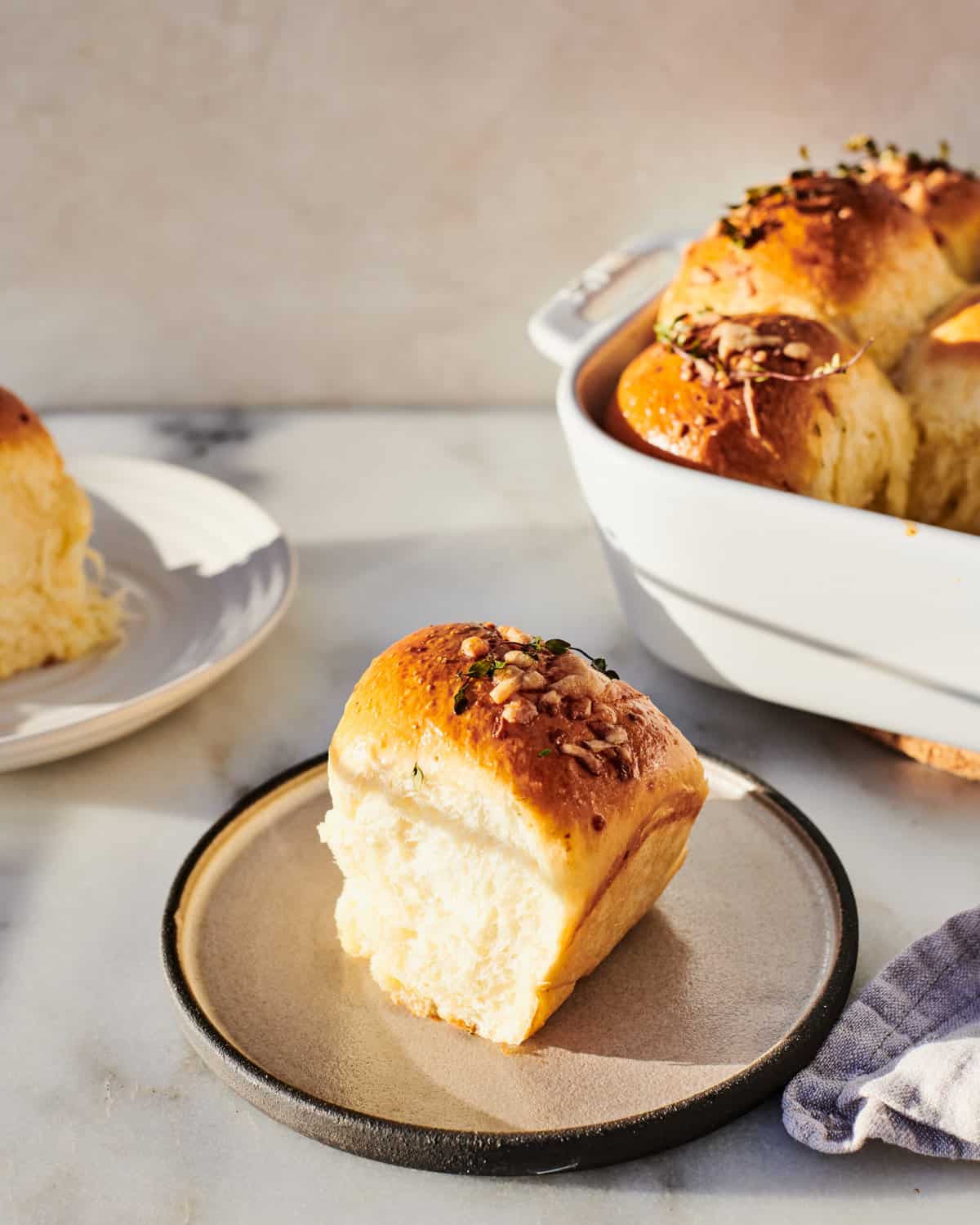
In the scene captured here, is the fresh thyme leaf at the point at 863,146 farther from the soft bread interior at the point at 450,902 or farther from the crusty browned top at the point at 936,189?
the soft bread interior at the point at 450,902

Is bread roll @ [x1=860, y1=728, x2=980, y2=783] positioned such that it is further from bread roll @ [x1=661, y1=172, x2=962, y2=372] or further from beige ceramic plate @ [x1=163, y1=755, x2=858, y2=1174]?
bread roll @ [x1=661, y1=172, x2=962, y2=372]

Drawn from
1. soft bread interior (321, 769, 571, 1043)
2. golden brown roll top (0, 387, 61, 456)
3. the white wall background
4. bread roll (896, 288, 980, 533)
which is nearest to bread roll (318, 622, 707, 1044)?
soft bread interior (321, 769, 571, 1043)

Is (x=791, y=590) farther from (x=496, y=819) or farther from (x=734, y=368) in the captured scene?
(x=496, y=819)

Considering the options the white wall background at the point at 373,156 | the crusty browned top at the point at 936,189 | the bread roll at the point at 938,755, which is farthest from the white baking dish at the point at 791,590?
the white wall background at the point at 373,156

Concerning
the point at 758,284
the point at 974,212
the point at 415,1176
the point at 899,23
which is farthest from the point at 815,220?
the point at 415,1176

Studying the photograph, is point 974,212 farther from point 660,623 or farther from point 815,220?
point 660,623
